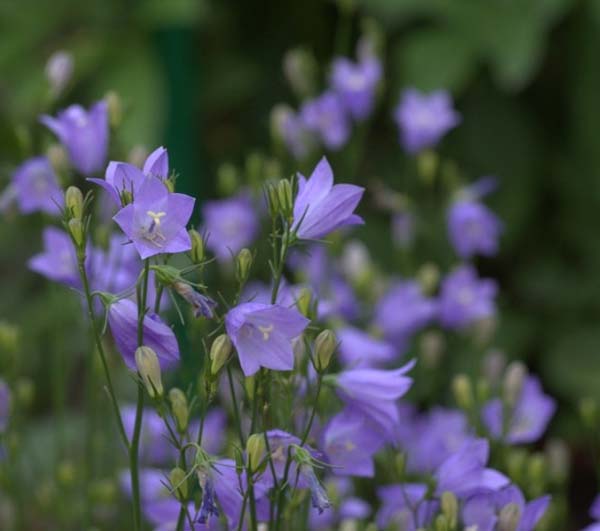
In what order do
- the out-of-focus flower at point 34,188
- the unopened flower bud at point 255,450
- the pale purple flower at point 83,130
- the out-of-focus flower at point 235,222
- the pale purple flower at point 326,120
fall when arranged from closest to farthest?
the unopened flower bud at point 255,450, the pale purple flower at point 83,130, the out-of-focus flower at point 34,188, the pale purple flower at point 326,120, the out-of-focus flower at point 235,222

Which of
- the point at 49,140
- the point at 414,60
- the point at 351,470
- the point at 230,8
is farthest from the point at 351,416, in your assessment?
the point at 230,8

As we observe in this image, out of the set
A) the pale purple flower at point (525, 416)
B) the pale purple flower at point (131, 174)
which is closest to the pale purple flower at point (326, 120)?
the pale purple flower at point (525, 416)

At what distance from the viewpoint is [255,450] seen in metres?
0.99

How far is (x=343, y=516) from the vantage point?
1.49 meters

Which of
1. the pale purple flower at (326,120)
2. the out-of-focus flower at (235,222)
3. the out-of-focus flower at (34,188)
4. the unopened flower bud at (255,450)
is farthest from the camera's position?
the out-of-focus flower at (235,222)

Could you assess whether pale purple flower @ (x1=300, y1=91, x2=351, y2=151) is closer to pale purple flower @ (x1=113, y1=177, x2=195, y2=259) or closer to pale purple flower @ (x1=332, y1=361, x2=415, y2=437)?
pale purple flower @ (x1=332, y1=361, x2=415, y2=437)

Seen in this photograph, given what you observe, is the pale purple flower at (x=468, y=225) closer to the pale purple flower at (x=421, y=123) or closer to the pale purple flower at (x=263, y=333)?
the pale purple flower at (x=421, y=123)

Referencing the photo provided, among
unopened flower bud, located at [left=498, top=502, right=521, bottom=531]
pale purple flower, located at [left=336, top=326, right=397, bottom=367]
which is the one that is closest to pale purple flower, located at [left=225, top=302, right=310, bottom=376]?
unopened flower bud, located at [left=498, top=502, right=521, bottom=531]

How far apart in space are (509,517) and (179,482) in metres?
0.33

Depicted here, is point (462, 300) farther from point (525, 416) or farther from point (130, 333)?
point (130, 333)

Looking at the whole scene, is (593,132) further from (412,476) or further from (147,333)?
(147,333)

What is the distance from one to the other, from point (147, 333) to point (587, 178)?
82.4 inches

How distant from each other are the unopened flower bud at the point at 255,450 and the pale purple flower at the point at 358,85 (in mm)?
1005

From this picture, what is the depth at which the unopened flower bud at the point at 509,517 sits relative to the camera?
1121 mm
